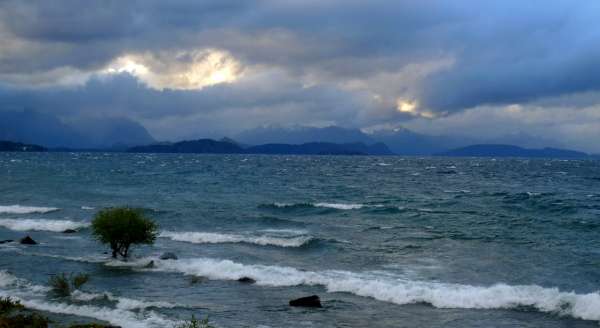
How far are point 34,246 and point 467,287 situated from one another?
29492mm


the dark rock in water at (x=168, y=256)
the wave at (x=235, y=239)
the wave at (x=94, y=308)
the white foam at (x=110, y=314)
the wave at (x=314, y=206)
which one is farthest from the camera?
the wave at (x=314, y=206)

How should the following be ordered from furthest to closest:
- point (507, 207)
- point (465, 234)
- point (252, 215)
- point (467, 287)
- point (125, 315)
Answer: point (507, 207) → point (252, 215) → point (465, 234) → point (467, 287) → point (125, 315)

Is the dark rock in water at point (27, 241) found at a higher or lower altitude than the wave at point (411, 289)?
higher

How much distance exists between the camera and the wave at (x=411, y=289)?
26828mm

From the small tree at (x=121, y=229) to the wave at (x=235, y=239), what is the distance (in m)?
8.16

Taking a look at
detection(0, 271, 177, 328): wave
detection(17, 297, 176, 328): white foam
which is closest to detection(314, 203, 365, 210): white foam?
detection(0, 271, 177, 328): wave

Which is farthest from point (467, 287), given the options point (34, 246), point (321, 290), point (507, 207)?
point (507, 207)

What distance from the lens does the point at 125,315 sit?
78.7 ft

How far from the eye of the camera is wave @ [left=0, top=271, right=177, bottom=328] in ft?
75.7

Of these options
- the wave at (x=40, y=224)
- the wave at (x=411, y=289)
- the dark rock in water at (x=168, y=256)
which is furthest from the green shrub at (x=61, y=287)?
the wave at (x=40, y=224)

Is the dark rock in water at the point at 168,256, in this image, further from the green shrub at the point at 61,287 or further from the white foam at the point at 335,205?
the white foam at the point at 335,205

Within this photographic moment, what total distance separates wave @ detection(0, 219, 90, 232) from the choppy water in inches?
4.4

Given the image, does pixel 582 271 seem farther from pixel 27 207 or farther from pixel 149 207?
pixel 27 207

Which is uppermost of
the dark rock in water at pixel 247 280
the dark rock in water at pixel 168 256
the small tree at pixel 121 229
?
the small tree at pixel 121 229
